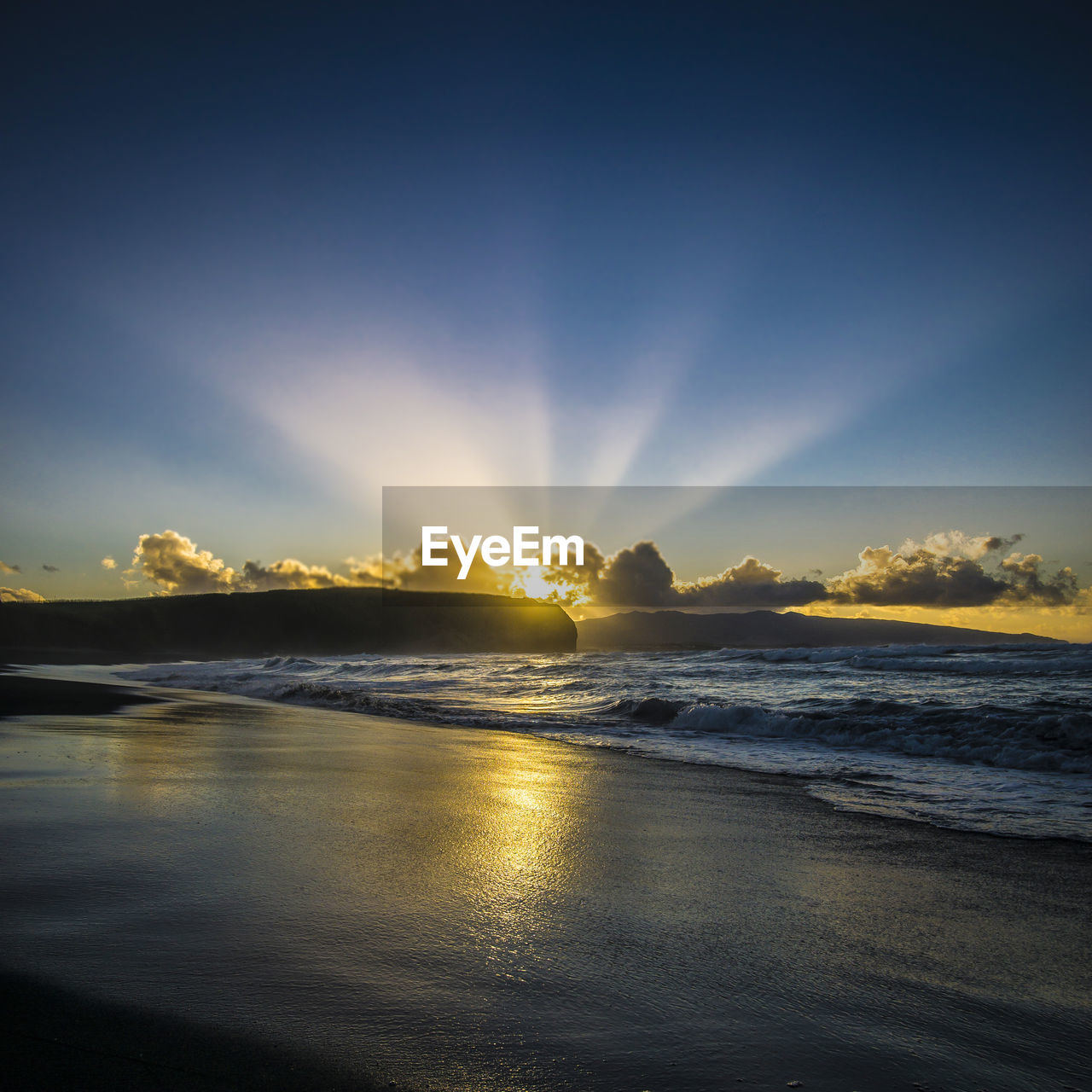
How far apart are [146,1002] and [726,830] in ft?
9.89

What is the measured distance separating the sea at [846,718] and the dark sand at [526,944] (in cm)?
121

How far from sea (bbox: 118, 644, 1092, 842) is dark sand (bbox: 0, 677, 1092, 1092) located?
1.21 meters

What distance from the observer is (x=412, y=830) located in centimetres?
356

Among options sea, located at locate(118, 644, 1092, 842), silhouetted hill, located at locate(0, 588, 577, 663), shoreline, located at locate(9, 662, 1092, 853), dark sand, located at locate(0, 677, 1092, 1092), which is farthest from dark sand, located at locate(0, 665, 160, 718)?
silhouetted hill, located at locate(0, 588, 577, 663)

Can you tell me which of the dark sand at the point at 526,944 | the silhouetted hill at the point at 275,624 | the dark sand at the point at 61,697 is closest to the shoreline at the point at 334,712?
the dark sand at the point at 61,697

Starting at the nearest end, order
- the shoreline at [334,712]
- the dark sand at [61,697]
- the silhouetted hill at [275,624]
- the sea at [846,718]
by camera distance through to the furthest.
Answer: the shoreline at [334,712], the sea at [846,718], the dark sand at [61,697], the silhouetted hill at [275,624]

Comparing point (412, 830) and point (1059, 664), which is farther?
point (1059, 664)

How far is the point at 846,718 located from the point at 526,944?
7.95 meters

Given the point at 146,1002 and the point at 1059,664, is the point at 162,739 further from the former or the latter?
the point at 1059,664

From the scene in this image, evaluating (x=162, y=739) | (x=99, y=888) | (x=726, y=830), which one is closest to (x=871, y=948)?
(x=726, y=830)

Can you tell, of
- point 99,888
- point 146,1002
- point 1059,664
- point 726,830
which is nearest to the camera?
point 146,1002

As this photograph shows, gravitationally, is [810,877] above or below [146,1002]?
below

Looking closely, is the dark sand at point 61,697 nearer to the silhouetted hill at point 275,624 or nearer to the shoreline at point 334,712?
the shoreline at point 334,712

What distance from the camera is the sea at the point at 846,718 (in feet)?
17.3
